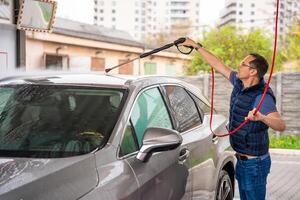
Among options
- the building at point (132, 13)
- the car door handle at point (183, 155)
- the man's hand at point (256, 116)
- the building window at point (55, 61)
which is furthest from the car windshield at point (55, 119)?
the building at point (132, 13)

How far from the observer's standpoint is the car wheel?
4.80 meters

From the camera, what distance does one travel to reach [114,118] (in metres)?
3.21

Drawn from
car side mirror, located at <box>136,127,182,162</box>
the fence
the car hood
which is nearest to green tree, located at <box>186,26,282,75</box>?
the fence

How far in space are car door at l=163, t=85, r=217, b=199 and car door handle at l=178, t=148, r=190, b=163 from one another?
6cm

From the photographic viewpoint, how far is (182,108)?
4.32 m

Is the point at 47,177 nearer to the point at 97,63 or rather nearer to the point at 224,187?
the point at 224,187

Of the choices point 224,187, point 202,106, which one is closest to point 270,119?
point 202,106

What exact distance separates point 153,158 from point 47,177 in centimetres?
93

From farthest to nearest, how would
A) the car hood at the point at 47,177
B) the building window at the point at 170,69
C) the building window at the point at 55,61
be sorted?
the building window at the point at 170,69
the building window at the point at 55,61
the car hood at the point at 47,177

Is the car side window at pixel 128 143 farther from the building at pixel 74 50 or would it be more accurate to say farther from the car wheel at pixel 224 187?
the building at pixel 74 50

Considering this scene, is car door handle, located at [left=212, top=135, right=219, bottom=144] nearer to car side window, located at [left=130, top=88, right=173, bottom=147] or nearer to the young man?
the young man

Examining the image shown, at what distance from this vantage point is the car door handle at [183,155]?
12.2 ft

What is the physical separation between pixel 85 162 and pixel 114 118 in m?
0.53

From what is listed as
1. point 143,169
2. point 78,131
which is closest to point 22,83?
point 78,131
